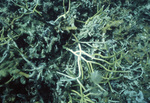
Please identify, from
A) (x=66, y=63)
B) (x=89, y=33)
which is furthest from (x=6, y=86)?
(x=89, y=33)

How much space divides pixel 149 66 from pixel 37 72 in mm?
1871

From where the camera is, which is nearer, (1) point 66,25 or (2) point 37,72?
(2) point 37,72

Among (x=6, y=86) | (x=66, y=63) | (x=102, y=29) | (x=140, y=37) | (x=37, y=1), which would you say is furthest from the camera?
(x=140, y=37)

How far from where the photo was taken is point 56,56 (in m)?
1.48

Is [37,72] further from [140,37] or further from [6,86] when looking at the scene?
[140,37]

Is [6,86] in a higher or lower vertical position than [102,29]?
lower

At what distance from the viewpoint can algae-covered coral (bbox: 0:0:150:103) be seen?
127 cm

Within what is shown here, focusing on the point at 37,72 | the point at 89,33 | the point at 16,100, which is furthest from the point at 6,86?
the point at 89,33

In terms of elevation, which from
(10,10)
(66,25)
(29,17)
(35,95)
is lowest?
(35,95)

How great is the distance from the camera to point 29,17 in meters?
1.46

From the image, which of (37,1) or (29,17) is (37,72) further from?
(37,1)

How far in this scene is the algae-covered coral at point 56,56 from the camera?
1.27m

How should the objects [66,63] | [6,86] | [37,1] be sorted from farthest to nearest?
[66,63] → [37,1] → [6,86]

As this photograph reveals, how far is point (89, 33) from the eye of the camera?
1.56m
